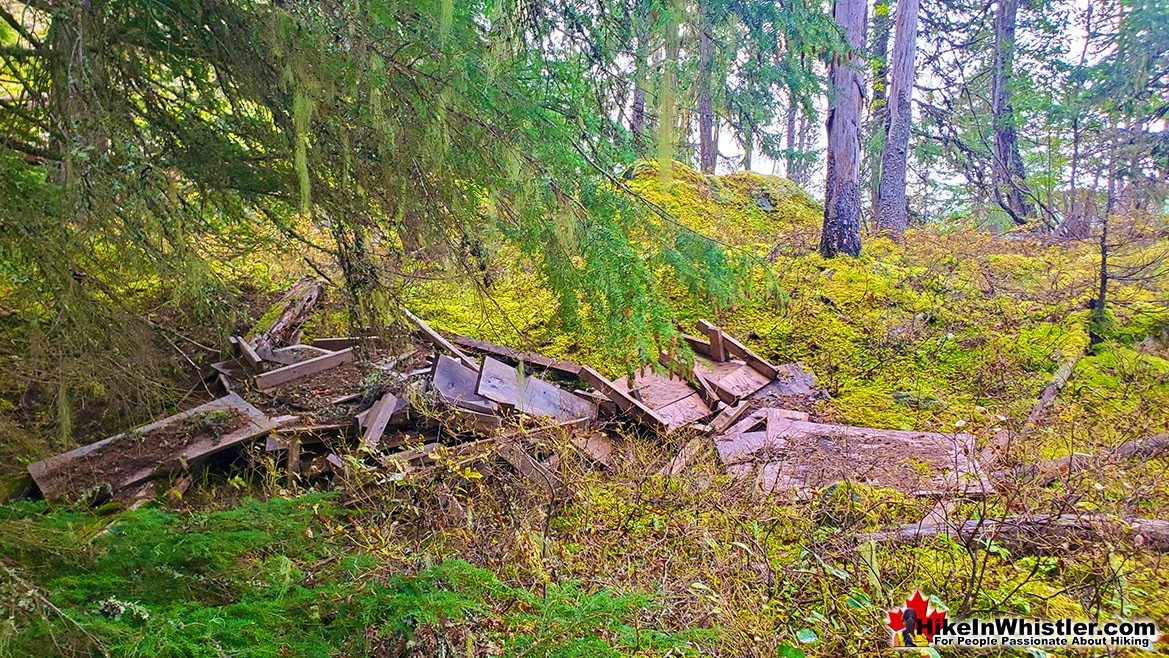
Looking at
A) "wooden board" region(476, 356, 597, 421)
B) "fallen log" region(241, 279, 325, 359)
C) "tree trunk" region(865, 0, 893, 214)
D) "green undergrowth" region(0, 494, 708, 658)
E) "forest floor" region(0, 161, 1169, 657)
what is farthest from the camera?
"tree trunk" region(865, 0, 893, 214)

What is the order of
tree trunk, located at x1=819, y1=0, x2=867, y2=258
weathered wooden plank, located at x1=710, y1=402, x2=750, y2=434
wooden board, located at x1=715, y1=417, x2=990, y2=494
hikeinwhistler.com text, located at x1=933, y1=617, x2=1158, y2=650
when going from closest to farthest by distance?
hikeinwhistler.com text, located at x1=933, y1=617, x2=1158, y2=650, wooden board, located at x1=715, y1=417, x2=990, y2=494, weathered wooden plank, located at x1=710, y1=402, x2=750, y2=434, tree trunk, located at x1=819, y1=0, x2=867, y2=258

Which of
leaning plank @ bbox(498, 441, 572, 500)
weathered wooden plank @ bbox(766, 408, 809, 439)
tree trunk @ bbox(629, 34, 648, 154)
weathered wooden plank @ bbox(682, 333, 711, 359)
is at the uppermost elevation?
tree trunk @ bbox(629, 34, 648, 154)

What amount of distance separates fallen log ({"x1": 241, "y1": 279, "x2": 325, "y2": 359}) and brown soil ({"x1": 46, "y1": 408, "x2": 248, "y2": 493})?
1.28 metres

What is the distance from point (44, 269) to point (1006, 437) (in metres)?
5.95

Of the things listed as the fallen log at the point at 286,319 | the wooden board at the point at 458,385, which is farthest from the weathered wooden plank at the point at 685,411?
the fallen log at the point at 286,319

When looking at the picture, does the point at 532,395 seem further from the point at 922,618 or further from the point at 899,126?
the point at 899,126

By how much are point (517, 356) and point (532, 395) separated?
574 mm

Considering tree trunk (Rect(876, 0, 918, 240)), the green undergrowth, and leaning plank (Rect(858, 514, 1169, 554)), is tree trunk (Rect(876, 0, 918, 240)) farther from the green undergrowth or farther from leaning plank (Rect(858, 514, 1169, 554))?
the green undergrowth

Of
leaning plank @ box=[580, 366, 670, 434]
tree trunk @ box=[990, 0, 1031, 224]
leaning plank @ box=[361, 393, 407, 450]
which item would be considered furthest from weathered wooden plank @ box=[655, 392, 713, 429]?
tree trunk @ box=[990, 0, 1031, 224]

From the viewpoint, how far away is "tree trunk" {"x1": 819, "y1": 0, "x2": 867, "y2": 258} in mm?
7059

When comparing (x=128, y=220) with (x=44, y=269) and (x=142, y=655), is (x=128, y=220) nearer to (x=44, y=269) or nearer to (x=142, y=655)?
(x=44, y=269)

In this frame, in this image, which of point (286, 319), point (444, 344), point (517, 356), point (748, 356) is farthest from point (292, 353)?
point (748, 356)

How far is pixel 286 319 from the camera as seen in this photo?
6.56 meters

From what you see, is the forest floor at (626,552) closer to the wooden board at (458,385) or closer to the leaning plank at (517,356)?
the leaning plank at (517,356)
